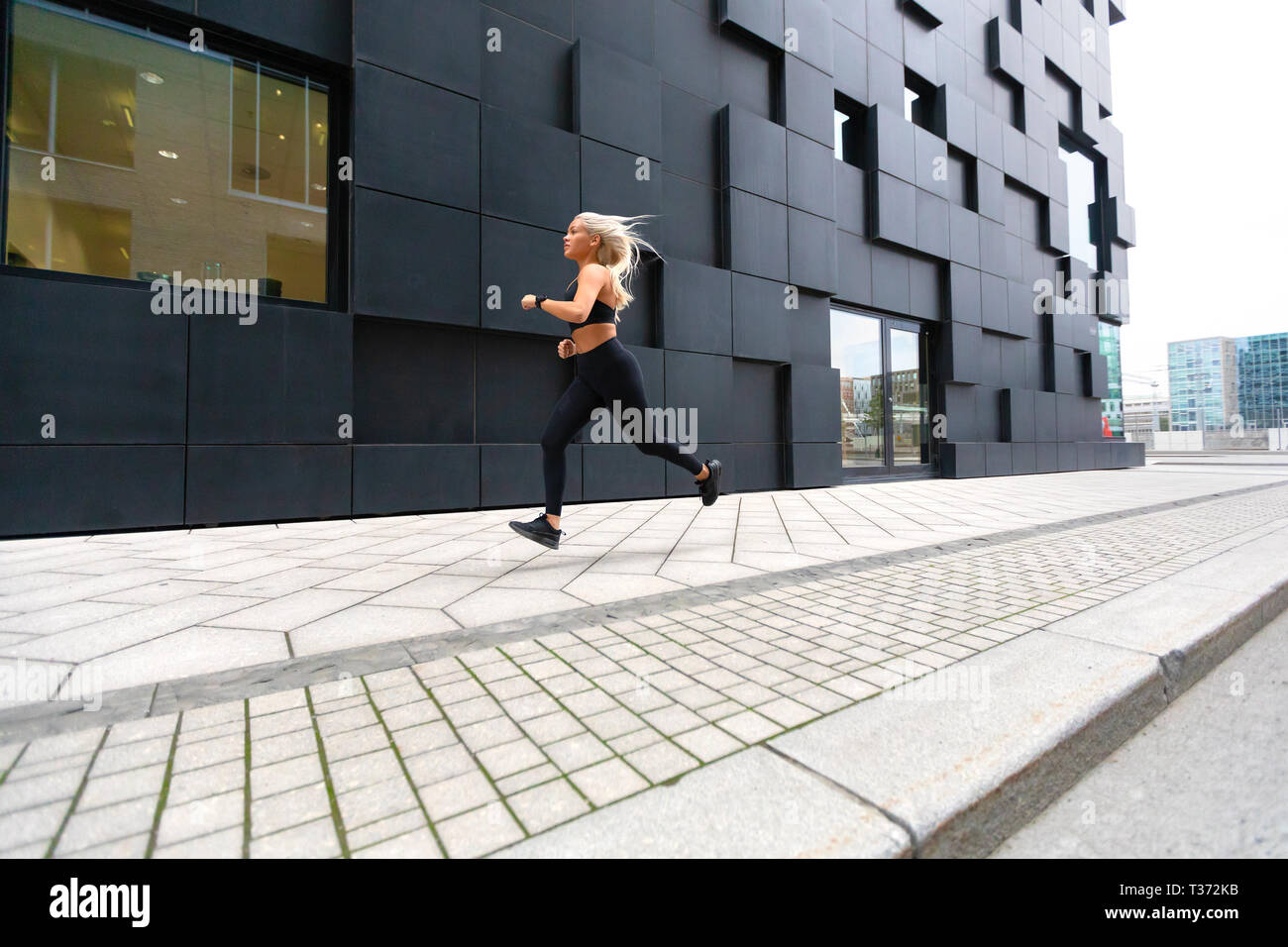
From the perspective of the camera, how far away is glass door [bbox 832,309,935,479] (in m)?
10.8

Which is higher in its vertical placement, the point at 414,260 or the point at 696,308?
the point at 696,308

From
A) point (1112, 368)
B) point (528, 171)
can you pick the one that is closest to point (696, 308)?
point (528, 171)

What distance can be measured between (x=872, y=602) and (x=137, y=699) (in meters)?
2.78

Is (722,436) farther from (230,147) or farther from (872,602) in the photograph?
(230,147)

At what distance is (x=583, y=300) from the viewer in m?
3.59

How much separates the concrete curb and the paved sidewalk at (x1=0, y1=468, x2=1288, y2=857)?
94mm

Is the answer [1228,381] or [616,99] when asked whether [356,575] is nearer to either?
[616,99]

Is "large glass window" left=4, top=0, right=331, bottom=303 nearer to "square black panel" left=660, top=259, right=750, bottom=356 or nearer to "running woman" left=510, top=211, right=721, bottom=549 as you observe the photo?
"running woman" left=510, top=211, right=721, bottom=549

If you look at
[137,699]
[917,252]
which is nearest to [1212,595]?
[137,699]

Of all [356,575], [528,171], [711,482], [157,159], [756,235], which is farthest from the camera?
[756,235]

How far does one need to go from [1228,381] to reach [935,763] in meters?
119

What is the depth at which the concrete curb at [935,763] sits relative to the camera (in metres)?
1.08

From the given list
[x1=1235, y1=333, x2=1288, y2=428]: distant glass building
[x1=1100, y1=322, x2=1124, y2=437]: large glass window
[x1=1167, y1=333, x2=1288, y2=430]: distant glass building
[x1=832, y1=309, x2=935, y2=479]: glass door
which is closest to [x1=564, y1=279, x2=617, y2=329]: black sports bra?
[x1=832, y1=309, x2=935, y2=479]: glass door
